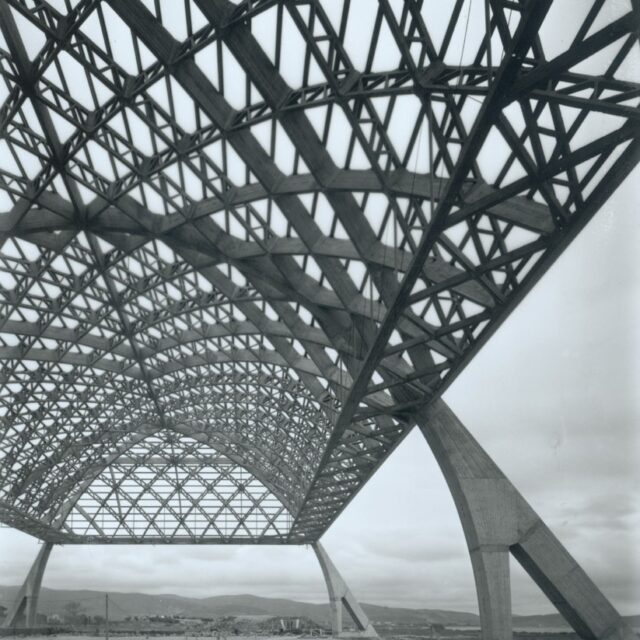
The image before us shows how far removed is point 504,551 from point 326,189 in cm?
1264

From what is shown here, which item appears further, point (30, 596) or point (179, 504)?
point (30, 596)

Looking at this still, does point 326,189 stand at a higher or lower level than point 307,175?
lower

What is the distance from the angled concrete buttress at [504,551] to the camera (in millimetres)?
21922

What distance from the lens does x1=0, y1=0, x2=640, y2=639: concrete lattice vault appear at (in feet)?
43.3

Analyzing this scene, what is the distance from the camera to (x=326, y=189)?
17594 mm

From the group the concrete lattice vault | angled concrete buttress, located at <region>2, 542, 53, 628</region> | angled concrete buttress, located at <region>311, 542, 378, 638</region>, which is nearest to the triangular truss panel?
the concrete lattice vault

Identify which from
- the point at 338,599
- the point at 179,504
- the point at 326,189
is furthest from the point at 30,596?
the point at 326,189

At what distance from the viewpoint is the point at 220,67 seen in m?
16.6

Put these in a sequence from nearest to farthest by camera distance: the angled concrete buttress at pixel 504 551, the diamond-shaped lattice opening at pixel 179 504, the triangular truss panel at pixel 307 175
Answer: the triangular truss panel at pixel 307 175 < the angled concrete buttress at pixel 504 551 < the diamond-shaped lattice opening at pixel 179 504

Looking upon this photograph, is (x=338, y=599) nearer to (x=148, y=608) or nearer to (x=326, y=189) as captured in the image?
(x=326, y=189)

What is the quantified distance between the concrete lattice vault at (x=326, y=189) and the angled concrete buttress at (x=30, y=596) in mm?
39949

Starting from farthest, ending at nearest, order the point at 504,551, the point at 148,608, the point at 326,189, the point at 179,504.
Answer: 1. the point at 148,608
2. the point at 179,504
3. the point at 504,551
4. the point at 326,189

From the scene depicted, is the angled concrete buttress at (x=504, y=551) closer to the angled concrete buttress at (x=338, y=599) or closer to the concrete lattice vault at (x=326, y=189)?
the concrete lattice vault at (x=326, y=189)

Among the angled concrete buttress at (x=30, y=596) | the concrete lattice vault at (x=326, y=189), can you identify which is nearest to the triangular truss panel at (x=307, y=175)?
the concrete lattice vault at (x=326, y=189)
